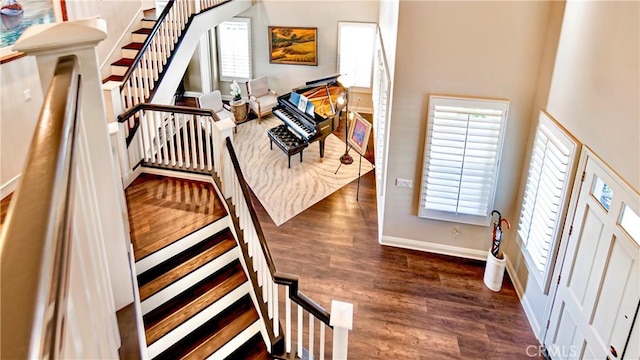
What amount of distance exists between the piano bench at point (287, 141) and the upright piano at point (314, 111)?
4.5 inches

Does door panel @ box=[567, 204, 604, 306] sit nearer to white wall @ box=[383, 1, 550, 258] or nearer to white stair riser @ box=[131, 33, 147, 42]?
white wall @ box=[383, 1, 550, 258]

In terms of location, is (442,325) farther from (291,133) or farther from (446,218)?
(291,133)

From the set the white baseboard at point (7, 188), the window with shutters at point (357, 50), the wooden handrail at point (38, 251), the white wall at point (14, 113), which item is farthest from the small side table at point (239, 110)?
the wooden handrail at point (38, 251)

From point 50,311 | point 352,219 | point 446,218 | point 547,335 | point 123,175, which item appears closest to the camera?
point 50,311

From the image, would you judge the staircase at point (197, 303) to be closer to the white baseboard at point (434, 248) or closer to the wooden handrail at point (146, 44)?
the wooden handrail at point (146, 44)

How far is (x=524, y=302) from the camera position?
5598mm

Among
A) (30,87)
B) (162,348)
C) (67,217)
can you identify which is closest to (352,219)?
(162,348)

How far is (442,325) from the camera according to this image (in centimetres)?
536

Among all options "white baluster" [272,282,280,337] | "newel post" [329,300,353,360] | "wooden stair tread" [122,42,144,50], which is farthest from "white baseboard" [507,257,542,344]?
"wooden stair tread" [122,42,144,50]

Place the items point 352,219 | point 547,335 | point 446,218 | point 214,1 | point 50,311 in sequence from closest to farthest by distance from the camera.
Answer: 1. point 50,311
2. point 547,335
3. point 446,218
4. point 352,219
5. point 214,1

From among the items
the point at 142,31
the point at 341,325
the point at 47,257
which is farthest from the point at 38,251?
the point at 142,31

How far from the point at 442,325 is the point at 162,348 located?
9.77 ft

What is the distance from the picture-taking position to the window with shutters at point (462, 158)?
5.71 m

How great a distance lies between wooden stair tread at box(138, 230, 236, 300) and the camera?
4295mm
